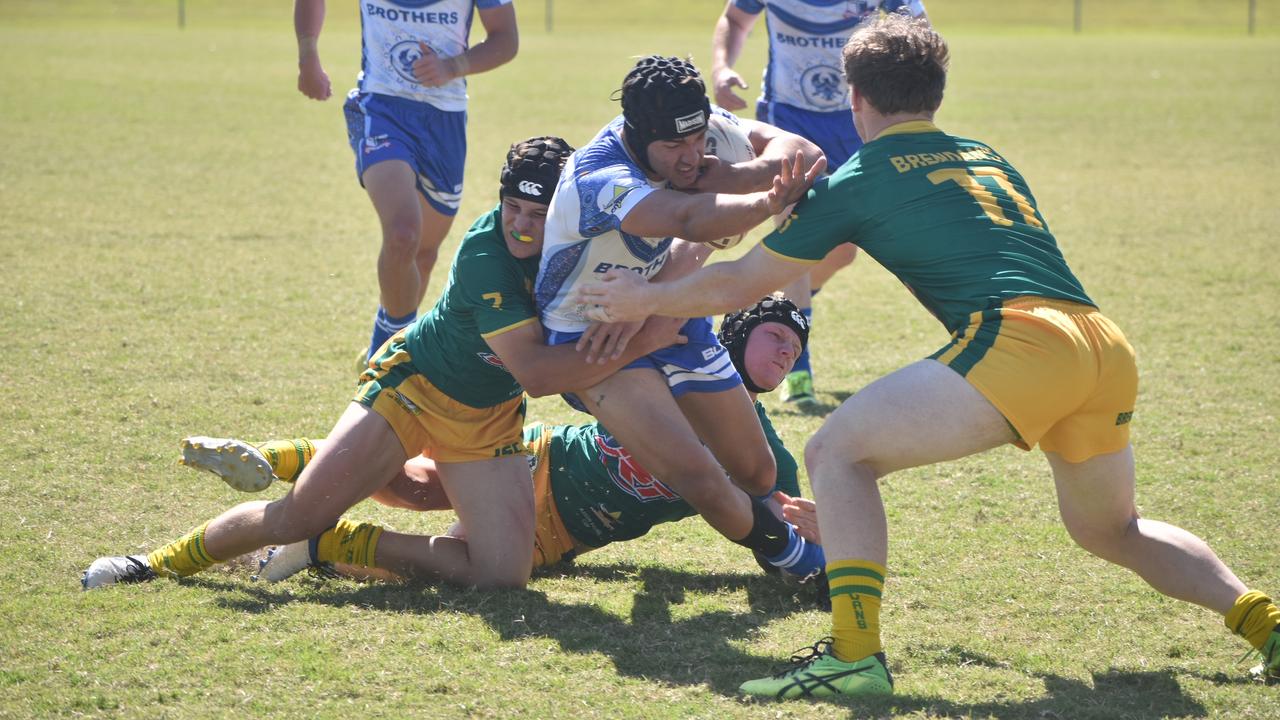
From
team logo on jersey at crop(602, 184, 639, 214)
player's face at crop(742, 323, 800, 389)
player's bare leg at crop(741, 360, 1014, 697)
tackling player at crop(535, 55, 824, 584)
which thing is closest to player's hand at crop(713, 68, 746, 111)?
player's face at crop(742, 323, 800, 389)

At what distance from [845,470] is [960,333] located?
525mm

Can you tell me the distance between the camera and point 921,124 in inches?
159

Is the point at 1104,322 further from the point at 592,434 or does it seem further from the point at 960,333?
the point at 592,434

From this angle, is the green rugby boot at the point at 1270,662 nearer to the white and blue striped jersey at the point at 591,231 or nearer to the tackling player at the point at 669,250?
the tackling player at the point at 669,250

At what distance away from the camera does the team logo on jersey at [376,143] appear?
7152mm

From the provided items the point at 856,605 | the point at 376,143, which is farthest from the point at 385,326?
the point at 856,605

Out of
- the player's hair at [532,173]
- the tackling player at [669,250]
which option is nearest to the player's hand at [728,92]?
the tackling player at [669,250]

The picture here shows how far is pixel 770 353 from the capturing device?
540 cm

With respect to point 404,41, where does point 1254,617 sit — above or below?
below

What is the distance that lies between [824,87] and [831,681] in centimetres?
480

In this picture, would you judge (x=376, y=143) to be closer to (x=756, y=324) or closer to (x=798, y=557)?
(x=756, y=324)

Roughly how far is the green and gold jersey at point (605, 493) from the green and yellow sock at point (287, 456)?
0.97 meters

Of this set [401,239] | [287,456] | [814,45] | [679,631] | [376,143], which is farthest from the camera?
[814,45]

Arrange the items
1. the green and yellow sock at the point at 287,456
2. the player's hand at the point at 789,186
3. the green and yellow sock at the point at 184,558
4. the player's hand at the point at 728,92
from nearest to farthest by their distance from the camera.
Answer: the player's hand at the point at 789,186
the green and yellow sock at the point at 184,558
the green and yellow sock at the point at 287,456
the player's hand at the point at 728,92
